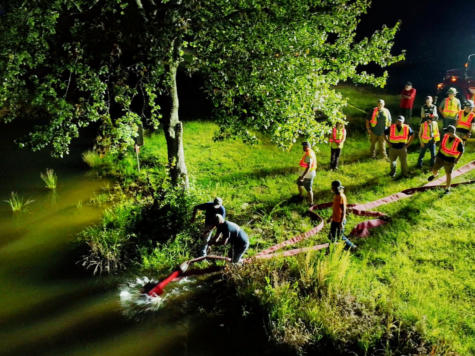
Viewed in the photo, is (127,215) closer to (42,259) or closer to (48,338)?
(42,259)

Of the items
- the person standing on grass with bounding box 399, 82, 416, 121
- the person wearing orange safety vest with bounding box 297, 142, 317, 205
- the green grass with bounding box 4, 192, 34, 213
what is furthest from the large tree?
the person standing on grass with bounding box 399, 82, 416, 121

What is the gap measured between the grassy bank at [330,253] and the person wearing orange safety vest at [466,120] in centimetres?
118

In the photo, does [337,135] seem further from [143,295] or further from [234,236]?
[143,295]

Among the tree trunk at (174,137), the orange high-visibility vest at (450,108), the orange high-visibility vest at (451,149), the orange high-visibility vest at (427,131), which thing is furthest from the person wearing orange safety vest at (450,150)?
the tree trunk at (174,137)

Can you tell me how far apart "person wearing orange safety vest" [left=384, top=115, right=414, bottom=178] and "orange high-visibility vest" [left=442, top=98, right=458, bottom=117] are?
2532mm

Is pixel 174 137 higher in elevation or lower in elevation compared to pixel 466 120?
higher

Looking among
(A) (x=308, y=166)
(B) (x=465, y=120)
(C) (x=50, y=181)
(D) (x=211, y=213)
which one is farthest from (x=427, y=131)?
(C) (x=50, y=181)

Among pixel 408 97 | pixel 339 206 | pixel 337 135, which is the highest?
pixel 408 97

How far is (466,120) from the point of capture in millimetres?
11383

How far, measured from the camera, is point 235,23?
7926 mm

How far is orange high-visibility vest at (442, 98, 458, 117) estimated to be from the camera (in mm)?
11906

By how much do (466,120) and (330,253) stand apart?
8108 mm

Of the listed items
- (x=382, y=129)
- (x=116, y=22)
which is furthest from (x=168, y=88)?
(x=382, y=129)

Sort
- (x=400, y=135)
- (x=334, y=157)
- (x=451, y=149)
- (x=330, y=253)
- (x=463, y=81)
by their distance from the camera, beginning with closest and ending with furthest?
(x=330, y=253) < (x=451, y=149) < (x=400, y=135) < (x=334, y=157) < (x=463, y=81)
